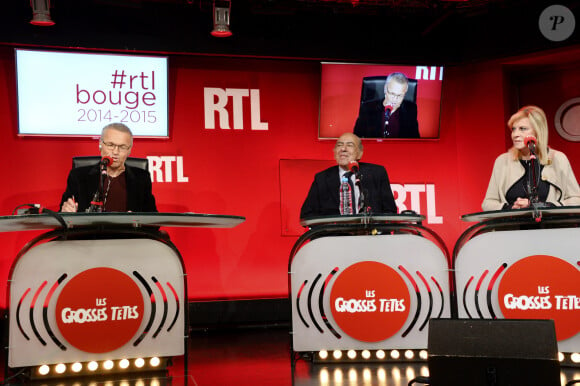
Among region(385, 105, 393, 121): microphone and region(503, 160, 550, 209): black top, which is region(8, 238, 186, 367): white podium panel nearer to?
region(503, 160, 550, 209): black top

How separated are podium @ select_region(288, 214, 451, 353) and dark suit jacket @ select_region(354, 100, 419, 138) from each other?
2806mm

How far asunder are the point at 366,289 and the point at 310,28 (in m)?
3.36

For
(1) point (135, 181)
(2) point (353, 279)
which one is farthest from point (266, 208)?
(2) point (353, 279)

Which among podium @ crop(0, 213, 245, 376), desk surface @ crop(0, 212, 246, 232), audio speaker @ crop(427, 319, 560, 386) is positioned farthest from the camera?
podium @ crop(0, 213, 245, 376)

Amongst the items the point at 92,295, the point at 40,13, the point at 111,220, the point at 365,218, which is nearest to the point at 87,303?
the point at 92,295

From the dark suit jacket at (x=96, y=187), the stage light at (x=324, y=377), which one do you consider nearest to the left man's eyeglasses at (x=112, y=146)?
the dark suit jacket at (x=96, y=187)

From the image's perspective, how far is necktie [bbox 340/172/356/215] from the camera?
14.0 ft

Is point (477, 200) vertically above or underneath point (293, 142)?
underneath

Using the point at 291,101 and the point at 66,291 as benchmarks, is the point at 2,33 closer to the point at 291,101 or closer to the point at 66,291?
the point at 291,101

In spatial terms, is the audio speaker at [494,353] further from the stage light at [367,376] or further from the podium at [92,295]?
the podium at [92,295]

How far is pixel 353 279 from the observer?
11.1ft

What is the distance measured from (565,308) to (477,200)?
3.20 meters

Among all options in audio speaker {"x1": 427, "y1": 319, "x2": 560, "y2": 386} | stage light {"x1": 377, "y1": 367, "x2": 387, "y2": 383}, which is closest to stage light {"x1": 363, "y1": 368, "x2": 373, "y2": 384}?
stage light {"x1": 377, "y1": 367, "x2": 387, "y2": 383}

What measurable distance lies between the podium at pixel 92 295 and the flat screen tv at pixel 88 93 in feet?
8.23
